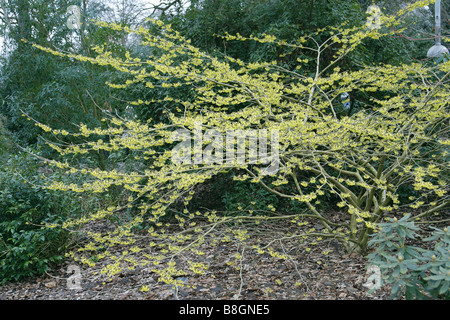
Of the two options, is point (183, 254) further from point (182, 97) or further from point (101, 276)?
point (182, 97)

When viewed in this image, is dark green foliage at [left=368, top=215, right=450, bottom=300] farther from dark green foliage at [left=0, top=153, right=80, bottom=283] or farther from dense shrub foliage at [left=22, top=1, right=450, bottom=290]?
dark green foliage at [left=0, top=153, right=80, bottom=283]

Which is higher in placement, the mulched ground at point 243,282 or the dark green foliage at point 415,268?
the dark green foliage at point 415,268

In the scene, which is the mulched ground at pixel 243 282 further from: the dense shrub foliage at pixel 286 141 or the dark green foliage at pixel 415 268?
the dark green foliage at pixel 415 268

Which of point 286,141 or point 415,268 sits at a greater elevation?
point 286,141

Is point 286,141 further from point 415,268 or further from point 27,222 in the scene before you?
point 27,222

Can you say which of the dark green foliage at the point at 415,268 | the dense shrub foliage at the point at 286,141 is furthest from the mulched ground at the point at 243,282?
the dark green foliage at the point at 415,268

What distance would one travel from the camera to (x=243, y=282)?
297 centimetres

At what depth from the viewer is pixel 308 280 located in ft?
9.62

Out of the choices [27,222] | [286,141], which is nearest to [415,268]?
[286,141]

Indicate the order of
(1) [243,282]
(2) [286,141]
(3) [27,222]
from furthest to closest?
(3) [27,222] < (1) [243,282] < (2) [286,141]

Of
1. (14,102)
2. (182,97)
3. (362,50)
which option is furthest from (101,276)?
(14,102)

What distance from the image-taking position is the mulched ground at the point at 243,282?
8.98 feet

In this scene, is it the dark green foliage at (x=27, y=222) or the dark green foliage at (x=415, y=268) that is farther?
the dark green foliage at (x=27, y=222)

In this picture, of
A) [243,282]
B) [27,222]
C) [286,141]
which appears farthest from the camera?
[27,222]
